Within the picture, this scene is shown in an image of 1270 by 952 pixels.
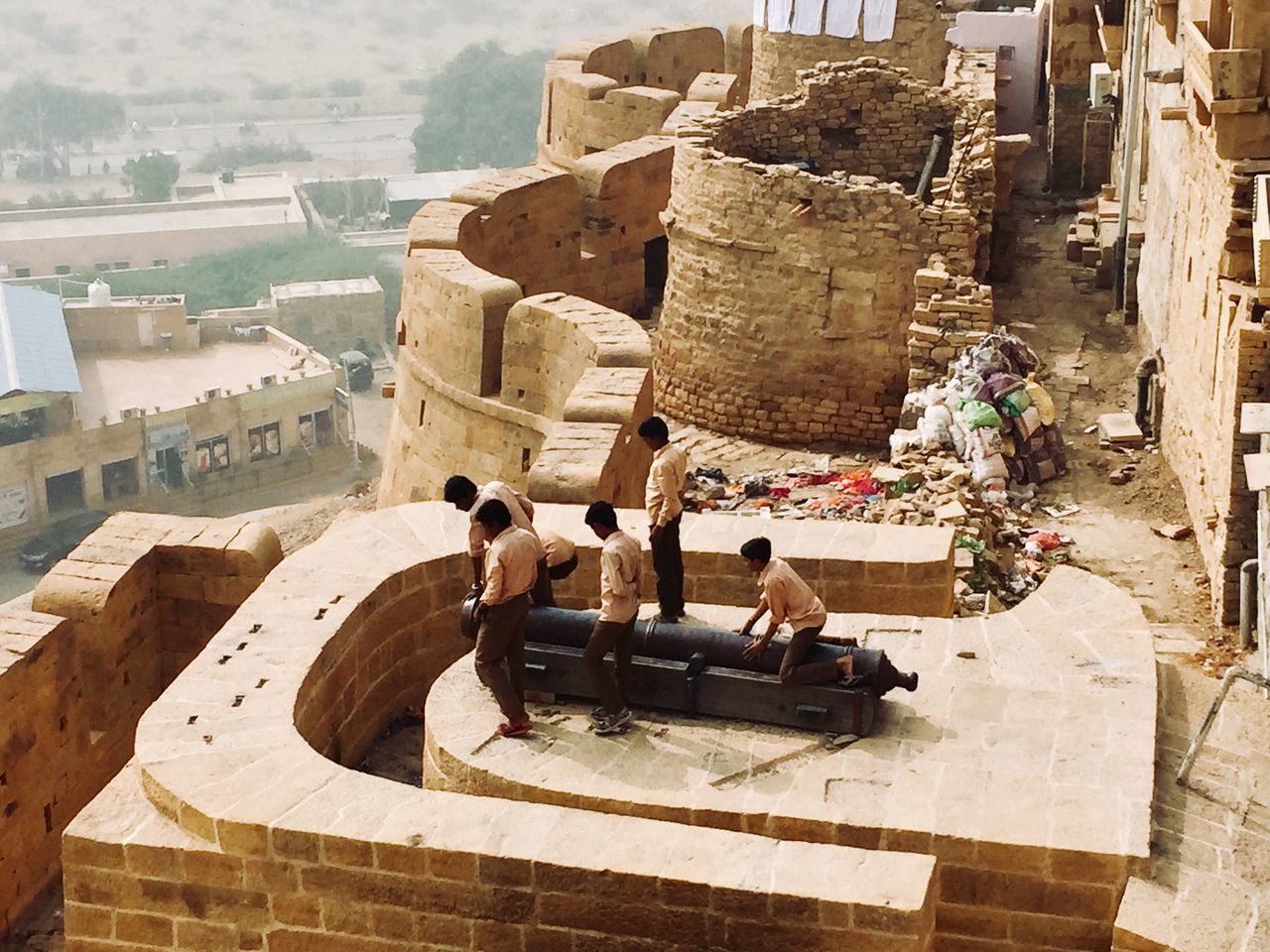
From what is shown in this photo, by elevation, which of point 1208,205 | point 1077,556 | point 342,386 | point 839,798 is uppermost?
point 1208,205

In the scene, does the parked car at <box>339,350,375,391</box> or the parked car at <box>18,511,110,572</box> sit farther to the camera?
the parked car at <box>339,350,375,391</box>

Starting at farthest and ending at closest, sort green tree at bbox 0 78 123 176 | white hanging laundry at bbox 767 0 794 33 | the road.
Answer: the road → green tree at bbox 0 78 123 176 → white hanging laundry at bbox 767 0 794 33

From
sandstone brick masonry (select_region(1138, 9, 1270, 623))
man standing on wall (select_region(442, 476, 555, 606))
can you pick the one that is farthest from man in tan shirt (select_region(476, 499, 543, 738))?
sandstone brick masonry (select_region(1138, 9, 1270, 623))

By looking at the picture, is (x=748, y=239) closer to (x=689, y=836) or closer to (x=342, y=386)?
(x=689, y=836)

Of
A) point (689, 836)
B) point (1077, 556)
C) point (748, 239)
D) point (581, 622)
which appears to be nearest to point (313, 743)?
point (581, 622)

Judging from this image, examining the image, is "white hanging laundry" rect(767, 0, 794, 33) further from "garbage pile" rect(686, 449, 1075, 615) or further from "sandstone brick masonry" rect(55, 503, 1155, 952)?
"sandstone brick masonry" rect(55, 503, 1155, 952)

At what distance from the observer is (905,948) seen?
22.8ft

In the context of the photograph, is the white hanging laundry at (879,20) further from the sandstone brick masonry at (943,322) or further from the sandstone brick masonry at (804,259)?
the sandstone brick masonry at (943,322)

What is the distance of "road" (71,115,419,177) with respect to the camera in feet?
298

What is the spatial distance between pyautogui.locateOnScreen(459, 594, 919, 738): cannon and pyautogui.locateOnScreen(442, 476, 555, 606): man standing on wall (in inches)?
4.5

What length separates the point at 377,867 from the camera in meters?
7.44

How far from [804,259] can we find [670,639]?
992 centimetres

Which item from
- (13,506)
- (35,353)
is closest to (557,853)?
(35,353)

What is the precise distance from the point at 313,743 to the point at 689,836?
2330 millimetres
